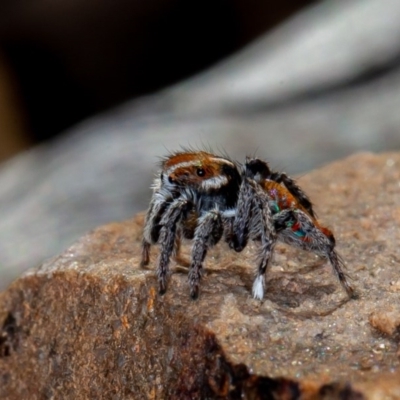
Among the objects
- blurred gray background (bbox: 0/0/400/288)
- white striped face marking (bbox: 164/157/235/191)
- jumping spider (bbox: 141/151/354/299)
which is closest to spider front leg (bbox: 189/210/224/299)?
jumping spider (bbox: 141/151/354/299)

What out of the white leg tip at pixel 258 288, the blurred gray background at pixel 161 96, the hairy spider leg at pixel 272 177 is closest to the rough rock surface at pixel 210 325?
the white leg tip at pixel 258 288

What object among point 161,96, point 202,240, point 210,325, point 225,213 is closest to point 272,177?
point 225,213

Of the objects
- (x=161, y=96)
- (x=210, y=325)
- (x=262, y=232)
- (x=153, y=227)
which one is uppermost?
(x=161, y=96)

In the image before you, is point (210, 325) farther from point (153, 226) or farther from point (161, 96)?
point (161, 96)

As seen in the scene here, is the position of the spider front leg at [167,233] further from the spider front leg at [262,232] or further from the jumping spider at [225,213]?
the spider front leg at [262,232]

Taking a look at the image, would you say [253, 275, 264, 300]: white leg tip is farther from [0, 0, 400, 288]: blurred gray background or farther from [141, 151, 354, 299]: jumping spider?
[0, 0, 400, 288]: blurred gray background

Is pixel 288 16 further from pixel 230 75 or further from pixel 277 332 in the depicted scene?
pixel 277 332

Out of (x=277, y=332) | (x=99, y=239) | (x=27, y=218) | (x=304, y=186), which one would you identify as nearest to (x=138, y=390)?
(x=277, y=332)
